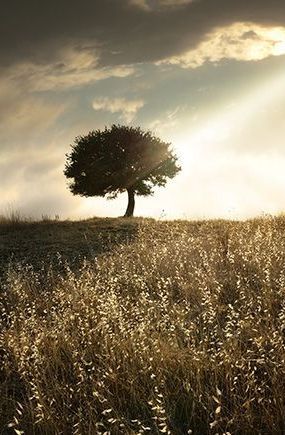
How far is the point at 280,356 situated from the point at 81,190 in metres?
29.0

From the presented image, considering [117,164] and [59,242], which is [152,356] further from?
[117,164]

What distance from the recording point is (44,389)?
6.82 metres

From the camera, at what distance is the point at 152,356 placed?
6902 millimetres

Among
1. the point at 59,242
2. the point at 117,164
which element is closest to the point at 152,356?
the point at 59,242

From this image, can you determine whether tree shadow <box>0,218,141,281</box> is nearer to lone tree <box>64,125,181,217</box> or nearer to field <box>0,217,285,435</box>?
field <box>0,217,285,435</box>

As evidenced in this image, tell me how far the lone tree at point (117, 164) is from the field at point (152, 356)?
61.7ft

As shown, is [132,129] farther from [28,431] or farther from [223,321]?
[28,431]

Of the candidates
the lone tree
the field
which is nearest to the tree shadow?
the field

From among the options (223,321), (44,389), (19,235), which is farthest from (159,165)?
(44,389)

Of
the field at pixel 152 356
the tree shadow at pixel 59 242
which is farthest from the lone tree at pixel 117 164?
the field at pixel 152 356

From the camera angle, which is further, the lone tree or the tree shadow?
the lone tree

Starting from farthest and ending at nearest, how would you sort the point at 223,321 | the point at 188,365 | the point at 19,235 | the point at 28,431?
1. the point at 19,235
2. the point at 223,321
3. the point at 188,365
4. the point at 28,431

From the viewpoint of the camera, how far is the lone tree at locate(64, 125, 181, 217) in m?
33.8

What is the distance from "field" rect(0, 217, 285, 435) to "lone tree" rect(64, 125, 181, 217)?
18.8 meters
